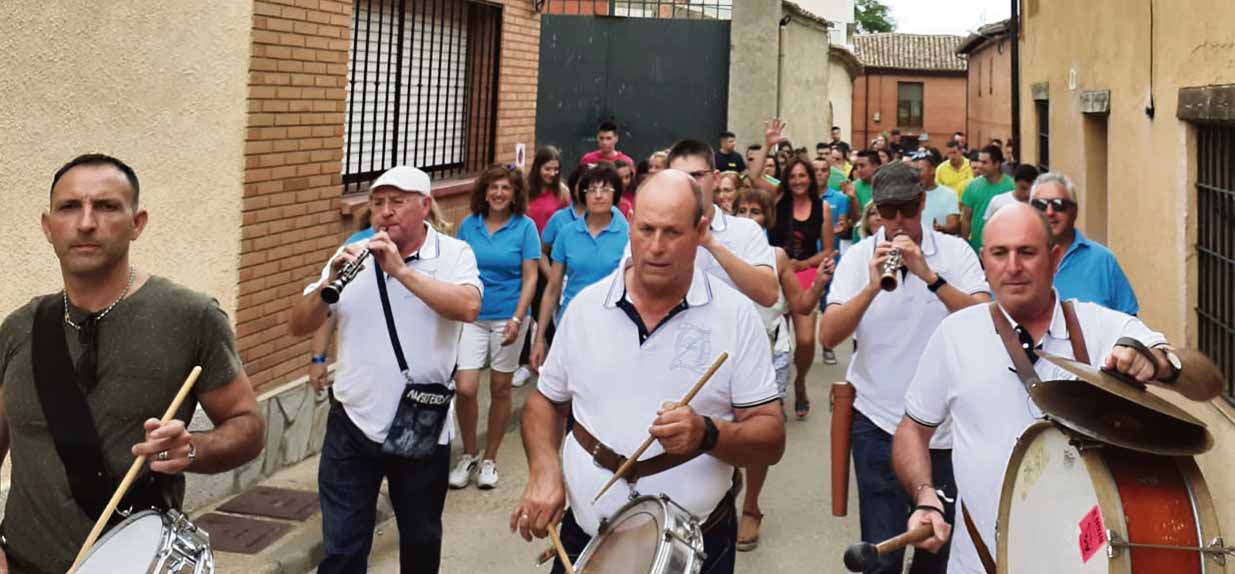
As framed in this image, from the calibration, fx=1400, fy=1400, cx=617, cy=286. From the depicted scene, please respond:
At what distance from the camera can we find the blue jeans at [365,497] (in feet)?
18.1

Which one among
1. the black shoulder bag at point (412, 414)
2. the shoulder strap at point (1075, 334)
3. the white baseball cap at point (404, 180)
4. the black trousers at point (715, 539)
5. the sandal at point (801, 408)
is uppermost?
the shoulder strap at point (1075, 334)

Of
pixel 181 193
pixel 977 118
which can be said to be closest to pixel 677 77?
pixel 181 193

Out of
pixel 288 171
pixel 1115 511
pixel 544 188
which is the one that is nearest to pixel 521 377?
pixel 544 188

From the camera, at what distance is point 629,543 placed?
3.60m

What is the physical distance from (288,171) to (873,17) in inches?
3607

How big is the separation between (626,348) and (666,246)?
12.3 inches

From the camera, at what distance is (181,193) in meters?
7.62

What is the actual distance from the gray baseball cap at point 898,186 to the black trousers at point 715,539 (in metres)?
1.87

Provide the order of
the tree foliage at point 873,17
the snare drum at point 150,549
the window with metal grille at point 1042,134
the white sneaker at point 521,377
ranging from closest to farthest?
1. the snare drum at point 150,549
2. the white sneaker at point 521,377
3. the window with metal grille at point 1042,134
4. the tree foliage at point 873,17

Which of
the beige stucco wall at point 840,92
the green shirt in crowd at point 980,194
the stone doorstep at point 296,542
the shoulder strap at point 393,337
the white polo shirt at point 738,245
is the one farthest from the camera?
the beige stucco wall at point 840,92

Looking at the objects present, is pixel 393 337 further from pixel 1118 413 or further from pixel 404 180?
pixel 1118 413

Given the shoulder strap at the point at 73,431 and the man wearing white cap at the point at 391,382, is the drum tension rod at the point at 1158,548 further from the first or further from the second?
the man wearing white cap at the point at 391,382

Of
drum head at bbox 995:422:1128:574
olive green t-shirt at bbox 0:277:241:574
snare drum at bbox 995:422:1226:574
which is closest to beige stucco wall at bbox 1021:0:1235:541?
drum head at bbox 995:422:1128:574

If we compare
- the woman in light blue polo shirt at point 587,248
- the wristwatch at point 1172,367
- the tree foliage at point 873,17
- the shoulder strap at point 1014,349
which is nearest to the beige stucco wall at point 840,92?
the woman in light blue polo shirt at point 587,248
